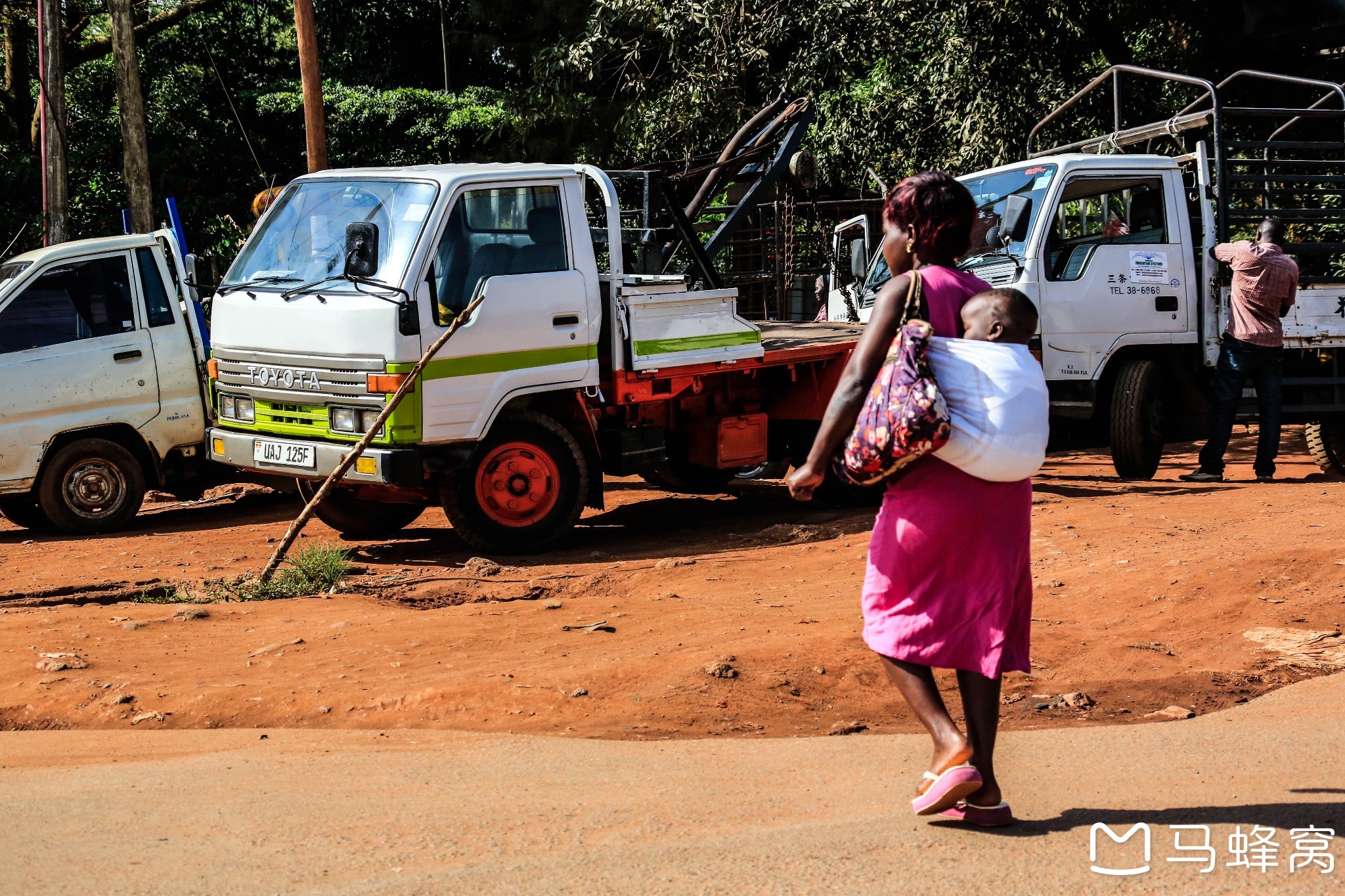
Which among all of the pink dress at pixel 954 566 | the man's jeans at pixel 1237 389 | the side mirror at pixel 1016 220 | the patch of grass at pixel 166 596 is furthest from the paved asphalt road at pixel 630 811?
the man's jeans at pixel 1237 389

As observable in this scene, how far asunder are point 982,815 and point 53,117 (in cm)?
1382

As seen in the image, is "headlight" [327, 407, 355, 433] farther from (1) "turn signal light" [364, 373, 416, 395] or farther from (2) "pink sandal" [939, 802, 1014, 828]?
(2) "pink sandal" [939, 802, 1014, 828]

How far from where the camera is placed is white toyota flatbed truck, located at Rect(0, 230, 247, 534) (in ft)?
31.3

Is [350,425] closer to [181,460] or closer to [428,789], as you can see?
[181,460]

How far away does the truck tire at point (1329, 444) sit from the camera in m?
12.4

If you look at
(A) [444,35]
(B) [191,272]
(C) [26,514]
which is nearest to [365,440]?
(B) [191,272]

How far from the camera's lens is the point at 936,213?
3.66 m

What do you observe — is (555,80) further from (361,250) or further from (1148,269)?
(361,250)

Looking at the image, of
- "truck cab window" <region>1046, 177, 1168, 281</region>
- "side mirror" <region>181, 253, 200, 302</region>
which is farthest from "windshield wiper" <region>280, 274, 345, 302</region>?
"truck cab window" <region>1046, 177, 1168, 281</region>

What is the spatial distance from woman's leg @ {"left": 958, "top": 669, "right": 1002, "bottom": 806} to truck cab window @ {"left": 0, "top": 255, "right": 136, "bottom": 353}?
7910mm

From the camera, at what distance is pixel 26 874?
11.1ft

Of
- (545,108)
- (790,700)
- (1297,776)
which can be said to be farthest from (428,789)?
(545,108)

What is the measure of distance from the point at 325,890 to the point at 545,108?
64.3ft
